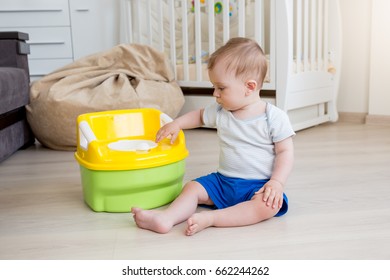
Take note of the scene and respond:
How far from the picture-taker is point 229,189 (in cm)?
118

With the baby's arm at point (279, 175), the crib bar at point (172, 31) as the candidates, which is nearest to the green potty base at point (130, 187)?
the baby's arm at point (279, 175)

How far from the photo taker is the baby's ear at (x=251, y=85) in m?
1.11

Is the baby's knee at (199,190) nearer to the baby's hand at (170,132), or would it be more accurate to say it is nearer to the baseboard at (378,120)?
the baby's hand at (170,132)

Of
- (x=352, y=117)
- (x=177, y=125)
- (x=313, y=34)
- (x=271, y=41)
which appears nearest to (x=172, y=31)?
(x=271, y=41)

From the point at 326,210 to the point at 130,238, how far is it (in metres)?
0.49

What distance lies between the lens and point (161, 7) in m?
2.54

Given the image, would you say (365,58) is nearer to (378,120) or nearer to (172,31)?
(378,120)

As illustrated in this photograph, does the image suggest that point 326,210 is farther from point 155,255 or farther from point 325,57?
point 325,57

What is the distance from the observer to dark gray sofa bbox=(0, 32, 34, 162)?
1782mm

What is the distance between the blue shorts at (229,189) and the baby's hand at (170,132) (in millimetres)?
133

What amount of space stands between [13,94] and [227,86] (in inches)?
42.0

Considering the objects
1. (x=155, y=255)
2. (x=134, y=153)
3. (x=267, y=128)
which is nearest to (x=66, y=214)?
(x=134, y=153)

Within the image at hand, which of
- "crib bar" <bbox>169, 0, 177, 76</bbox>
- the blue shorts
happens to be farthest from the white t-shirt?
"crib bar" <bbox>169, 0, 177, 76</bbox>

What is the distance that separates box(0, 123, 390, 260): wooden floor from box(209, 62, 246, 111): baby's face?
297 millimetres
